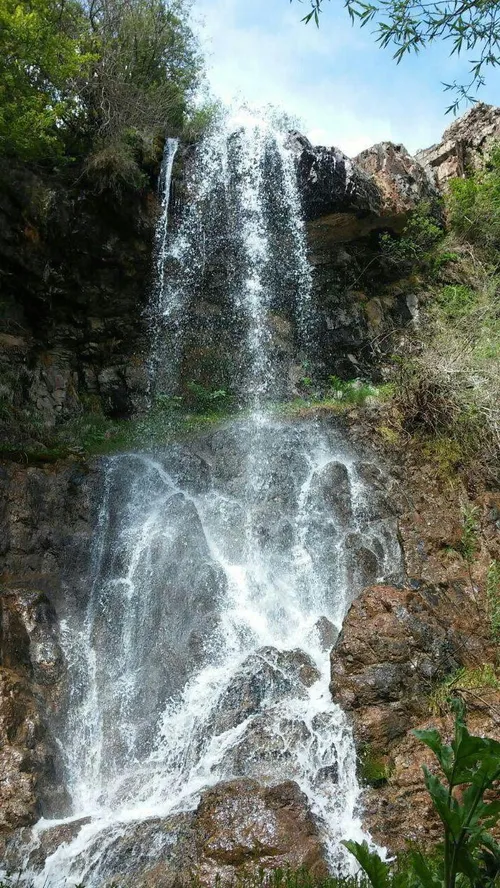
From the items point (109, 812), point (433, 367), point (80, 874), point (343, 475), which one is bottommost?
point (80, 874)

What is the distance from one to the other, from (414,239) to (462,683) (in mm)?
10525

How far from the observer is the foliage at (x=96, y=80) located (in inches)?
421

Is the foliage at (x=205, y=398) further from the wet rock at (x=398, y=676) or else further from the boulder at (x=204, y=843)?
the boulder at (x=204, y=843)

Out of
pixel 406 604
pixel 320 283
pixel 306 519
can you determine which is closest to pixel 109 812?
pixel 406 604

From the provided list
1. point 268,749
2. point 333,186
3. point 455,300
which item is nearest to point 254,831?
point 268,749

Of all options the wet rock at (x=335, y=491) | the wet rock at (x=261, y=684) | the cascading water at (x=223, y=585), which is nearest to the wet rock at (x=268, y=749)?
the cascading water at (x=223, y=585)

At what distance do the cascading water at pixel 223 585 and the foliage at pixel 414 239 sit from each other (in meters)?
1.91

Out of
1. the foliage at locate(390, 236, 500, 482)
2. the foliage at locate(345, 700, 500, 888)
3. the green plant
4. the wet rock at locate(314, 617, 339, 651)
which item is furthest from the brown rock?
the green plant

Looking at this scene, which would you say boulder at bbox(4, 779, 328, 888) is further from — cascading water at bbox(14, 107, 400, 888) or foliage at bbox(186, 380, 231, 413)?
foliage at bbox(186, 380, 231, 413)

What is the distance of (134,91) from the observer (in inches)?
536

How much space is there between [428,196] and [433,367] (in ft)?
19.7

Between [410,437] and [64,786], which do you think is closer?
[64,786]

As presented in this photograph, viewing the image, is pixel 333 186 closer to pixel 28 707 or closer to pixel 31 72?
pixel 31 72

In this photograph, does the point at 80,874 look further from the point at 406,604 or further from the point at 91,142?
the point at 91,142
